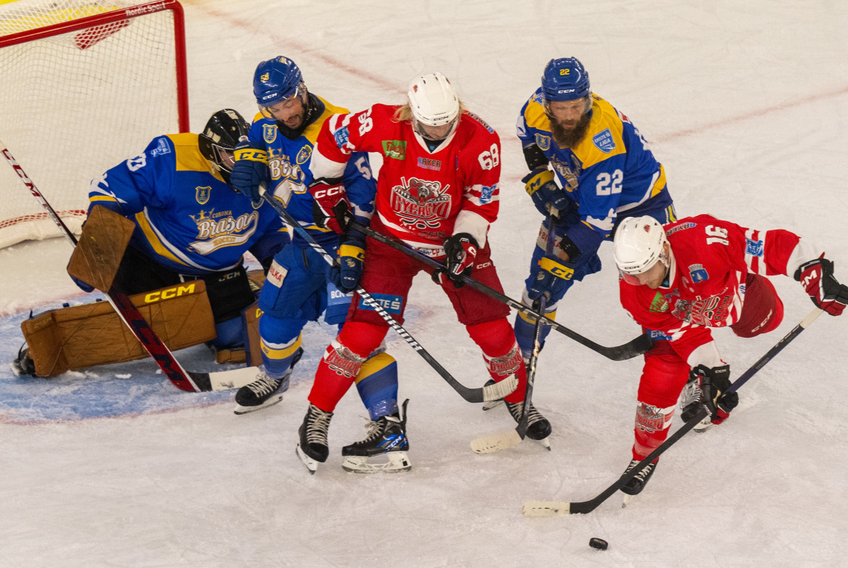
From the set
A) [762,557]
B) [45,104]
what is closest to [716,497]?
[762,557]

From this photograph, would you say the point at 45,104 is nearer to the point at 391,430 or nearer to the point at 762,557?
the point at 391,430

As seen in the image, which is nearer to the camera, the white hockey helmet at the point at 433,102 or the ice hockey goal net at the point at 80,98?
the white hockey helmet at the point at 433,102

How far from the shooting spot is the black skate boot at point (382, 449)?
2.54 m

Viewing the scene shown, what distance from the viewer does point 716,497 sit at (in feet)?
7.89

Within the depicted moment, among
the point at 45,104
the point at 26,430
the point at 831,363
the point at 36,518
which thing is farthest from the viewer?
the point at 45,104

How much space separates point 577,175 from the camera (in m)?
2.64

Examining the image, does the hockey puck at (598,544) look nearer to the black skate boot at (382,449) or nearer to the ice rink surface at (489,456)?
the ice rink surface at (489,456)

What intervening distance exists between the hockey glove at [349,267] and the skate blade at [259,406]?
692 mm

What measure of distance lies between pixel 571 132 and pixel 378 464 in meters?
1.23

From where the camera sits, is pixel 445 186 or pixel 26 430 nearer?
pixel 445 186

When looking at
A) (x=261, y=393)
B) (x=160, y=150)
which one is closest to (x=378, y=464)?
(x=261, y=393)

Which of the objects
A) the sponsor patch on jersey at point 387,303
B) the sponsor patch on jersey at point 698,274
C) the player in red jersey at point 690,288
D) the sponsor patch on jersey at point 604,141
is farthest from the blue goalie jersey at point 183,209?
the sponsor patch on jersey at point 698,274

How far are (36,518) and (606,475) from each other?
1.71m

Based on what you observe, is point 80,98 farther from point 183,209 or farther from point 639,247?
point 639,247
